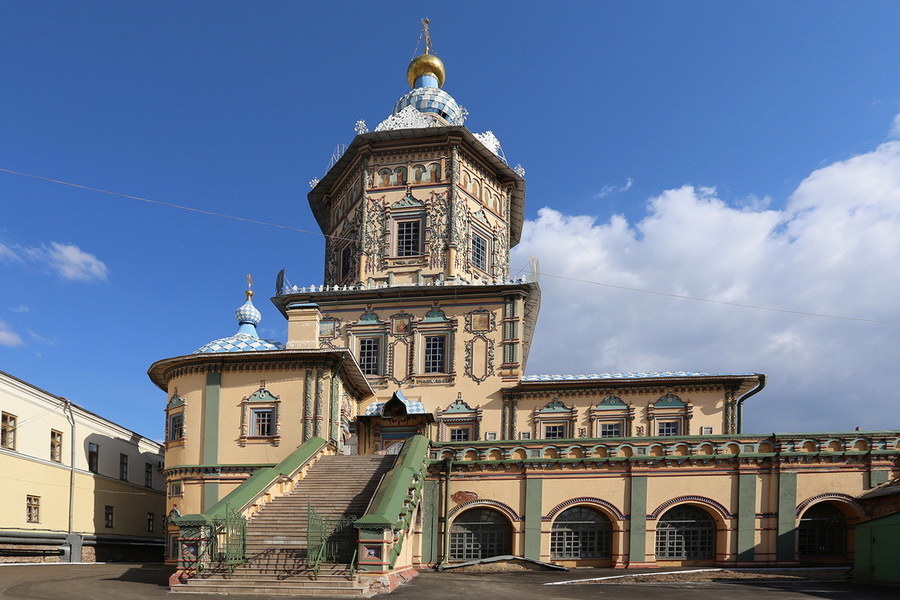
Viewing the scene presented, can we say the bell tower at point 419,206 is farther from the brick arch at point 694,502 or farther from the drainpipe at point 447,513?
the brick arch at point 694,502

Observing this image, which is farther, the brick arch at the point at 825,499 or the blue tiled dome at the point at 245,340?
the blue tiled dome at the point at 245,340

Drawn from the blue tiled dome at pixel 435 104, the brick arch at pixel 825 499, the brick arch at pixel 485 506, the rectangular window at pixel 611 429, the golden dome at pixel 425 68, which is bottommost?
the brick arch at pixel 485 506

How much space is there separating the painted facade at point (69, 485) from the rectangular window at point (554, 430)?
18349 mm

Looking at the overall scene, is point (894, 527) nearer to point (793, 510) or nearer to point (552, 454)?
point (793, 510)

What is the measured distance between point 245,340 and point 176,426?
11.9 ft

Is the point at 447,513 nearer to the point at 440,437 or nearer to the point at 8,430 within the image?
the point at 440,437

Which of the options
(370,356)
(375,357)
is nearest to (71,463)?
(370,356)

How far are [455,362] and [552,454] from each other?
7.46 metres

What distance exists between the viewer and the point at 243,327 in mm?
28141

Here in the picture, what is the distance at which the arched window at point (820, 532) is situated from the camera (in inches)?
850

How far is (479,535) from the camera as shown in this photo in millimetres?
22906

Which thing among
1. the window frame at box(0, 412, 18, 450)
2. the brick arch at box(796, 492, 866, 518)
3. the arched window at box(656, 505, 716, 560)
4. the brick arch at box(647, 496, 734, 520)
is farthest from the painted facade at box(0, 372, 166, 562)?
the brick arch at box(796, 492, 866, 518)

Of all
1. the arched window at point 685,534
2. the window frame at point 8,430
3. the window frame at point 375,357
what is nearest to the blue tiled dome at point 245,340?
the window frame at point 375,357

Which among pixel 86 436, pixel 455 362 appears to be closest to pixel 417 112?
pixel 455 362
